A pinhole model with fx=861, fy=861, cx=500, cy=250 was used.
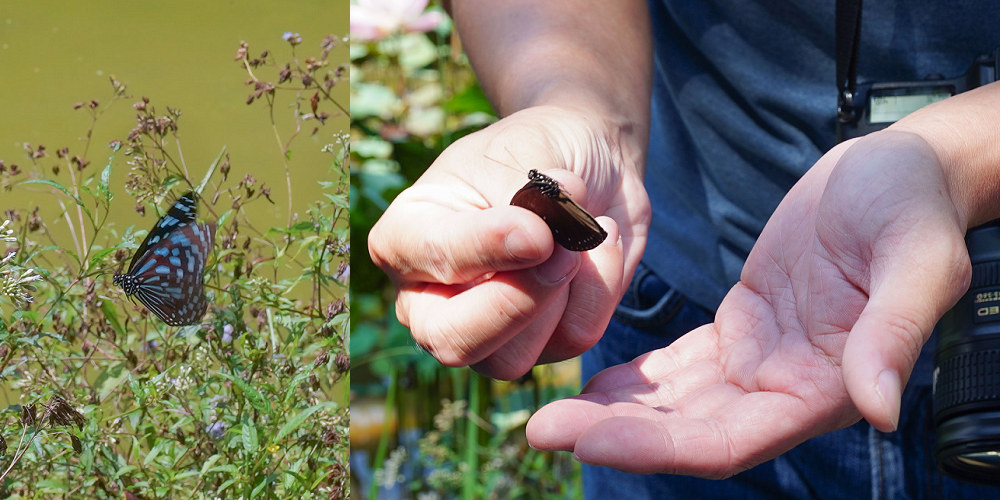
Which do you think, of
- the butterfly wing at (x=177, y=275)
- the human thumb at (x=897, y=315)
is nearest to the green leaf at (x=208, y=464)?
the butterfly wing at (x=177, y=275)

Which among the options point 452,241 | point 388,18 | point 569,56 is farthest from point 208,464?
point 388,18

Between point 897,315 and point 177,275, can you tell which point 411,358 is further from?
point 897,315

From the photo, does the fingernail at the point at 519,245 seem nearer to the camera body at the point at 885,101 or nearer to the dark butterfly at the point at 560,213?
the dark butterfly at the point at 560,213

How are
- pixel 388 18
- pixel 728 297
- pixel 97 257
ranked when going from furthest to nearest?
pixel 388 18, pixel 728 297, pixel 97 257

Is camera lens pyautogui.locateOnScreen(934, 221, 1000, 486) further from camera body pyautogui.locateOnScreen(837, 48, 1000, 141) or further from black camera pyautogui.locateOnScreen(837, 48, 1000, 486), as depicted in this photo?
camera body pyautogui.locateOnScreen(837, 48, 1000, 141)

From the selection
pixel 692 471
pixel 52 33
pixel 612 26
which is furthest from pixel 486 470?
pixel 52 33

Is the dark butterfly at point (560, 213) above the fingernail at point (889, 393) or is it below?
above

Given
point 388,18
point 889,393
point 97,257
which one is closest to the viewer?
point 889,393
